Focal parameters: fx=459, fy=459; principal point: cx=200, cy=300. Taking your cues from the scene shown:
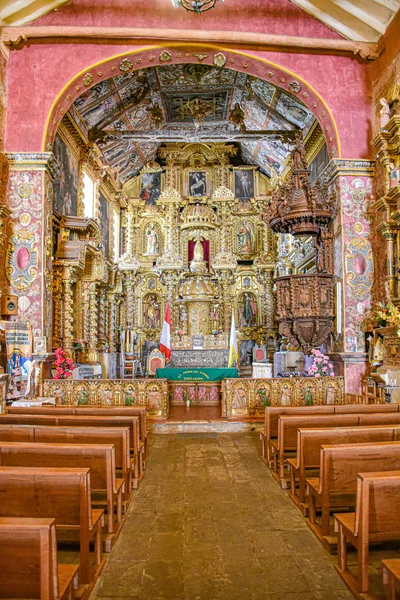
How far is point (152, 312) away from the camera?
1916 cm

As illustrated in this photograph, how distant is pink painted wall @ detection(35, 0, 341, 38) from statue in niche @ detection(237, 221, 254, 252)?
9.19 metres

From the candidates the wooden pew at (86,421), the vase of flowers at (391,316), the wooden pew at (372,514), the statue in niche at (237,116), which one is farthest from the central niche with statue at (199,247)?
the wooden pew at (372,514)

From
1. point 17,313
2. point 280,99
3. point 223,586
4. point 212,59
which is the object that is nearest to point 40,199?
point 17,313

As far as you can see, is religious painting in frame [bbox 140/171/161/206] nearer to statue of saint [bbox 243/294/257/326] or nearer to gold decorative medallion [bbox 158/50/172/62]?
statue of saint [bbox 243/294/257/326]

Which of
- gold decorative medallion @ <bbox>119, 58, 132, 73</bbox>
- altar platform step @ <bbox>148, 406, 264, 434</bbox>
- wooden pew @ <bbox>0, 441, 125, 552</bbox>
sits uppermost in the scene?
gold decorative medallion @ <bbox>119, 58, 132, 73</bbox>

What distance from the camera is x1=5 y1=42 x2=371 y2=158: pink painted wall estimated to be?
1016 centimetres

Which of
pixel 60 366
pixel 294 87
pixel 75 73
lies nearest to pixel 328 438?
pixel 60 366

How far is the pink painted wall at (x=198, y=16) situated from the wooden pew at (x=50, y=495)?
1062cm

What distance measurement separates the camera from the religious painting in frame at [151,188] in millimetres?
19984

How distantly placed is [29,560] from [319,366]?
8.20m

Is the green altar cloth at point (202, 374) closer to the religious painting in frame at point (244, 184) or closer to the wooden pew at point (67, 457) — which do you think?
the wooden pew at point (67, 457)

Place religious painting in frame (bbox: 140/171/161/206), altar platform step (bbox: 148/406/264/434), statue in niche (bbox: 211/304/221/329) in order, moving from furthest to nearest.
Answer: religious painting in frame (bbox: 140/171/161/206), statue in niche (bbox: 211/304/221/329), altar platform step (bbox: 148/406/264/434)

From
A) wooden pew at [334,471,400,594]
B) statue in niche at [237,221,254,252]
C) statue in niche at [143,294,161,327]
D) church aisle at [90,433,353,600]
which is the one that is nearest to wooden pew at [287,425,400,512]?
church aisle at [90,433,353,600]

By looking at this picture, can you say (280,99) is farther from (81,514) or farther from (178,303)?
(81,514)
